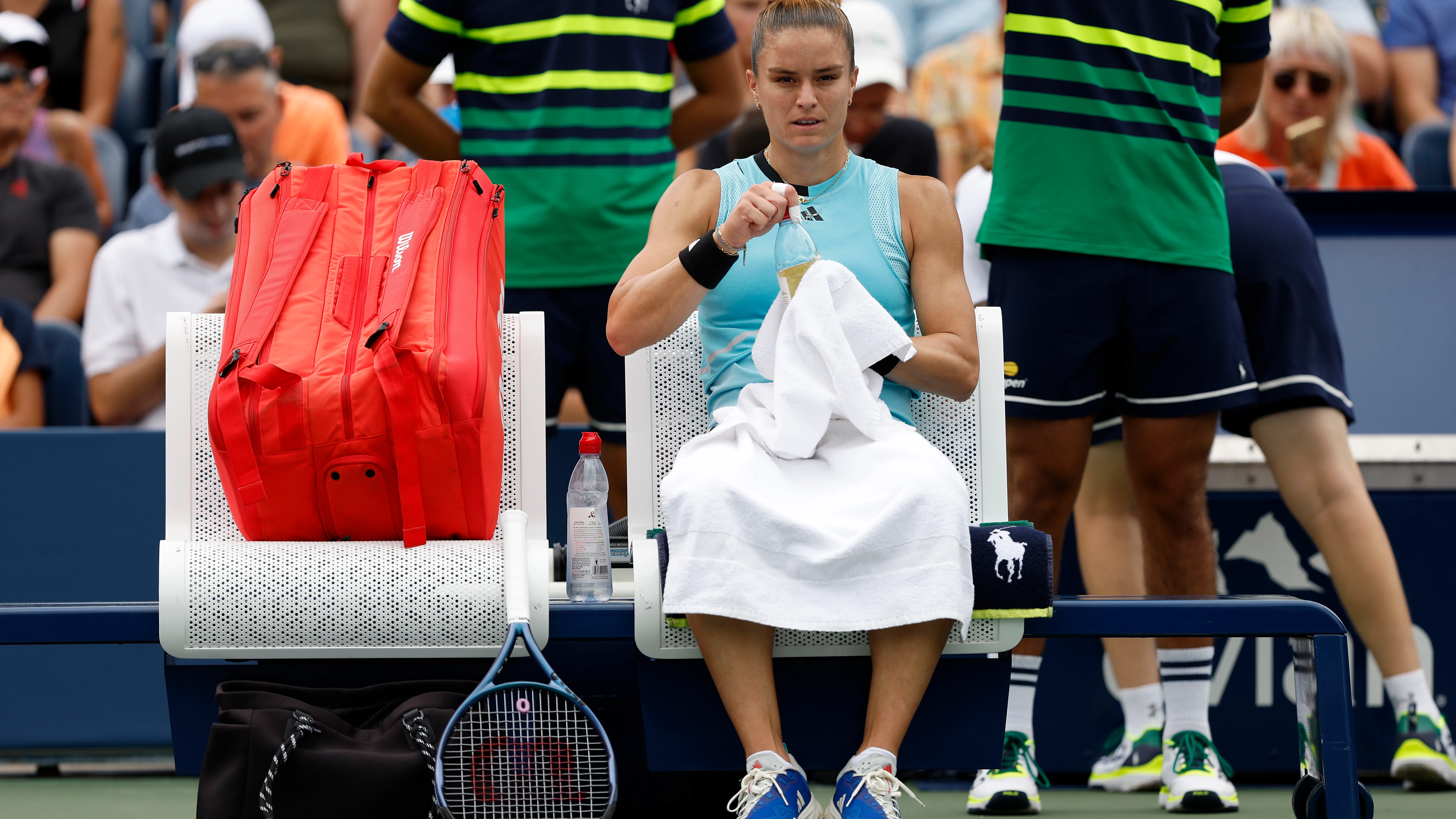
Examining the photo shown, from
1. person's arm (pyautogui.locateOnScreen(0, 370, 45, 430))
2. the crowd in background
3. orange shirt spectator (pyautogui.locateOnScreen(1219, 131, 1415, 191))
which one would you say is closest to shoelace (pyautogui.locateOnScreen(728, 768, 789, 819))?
the crowd in background

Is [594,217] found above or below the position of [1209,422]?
above

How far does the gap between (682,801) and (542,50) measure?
67.8 inches

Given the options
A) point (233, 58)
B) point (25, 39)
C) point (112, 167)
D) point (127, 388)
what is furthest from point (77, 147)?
point (127, 388)

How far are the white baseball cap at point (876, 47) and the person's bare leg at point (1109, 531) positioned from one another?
55.3 inches

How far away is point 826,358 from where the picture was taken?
2631 millimetres

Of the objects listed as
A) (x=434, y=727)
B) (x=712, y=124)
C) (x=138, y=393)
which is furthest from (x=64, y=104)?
(x=434, y=727)

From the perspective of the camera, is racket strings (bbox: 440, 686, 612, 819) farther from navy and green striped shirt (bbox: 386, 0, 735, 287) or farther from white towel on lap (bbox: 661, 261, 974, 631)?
navy and green striped shirt (bbox: 386, 0, 735, 287)

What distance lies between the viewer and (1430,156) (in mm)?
6273

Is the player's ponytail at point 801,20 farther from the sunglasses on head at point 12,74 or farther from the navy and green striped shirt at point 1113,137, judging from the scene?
the sunglasses on head at point 12,74

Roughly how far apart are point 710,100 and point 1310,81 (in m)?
1.96

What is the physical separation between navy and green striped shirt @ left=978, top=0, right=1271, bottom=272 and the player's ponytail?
24.7 inches

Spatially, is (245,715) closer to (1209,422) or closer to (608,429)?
(608,429)

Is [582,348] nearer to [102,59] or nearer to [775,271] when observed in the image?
[775,271]

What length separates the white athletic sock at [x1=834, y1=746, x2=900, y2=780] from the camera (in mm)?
2451
